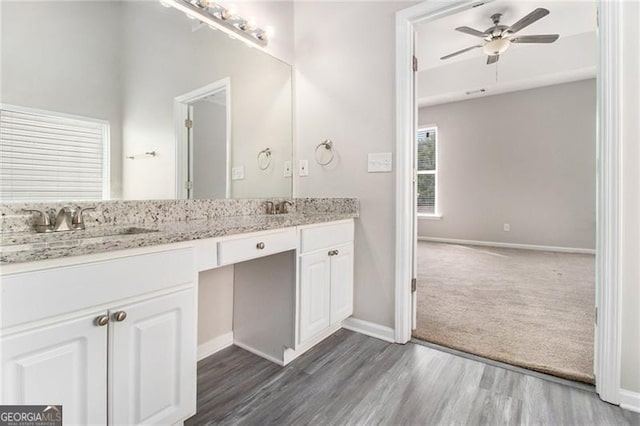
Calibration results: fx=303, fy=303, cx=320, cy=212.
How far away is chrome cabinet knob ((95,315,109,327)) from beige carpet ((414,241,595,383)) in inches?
69.8

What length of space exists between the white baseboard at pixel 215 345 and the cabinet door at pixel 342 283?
679 mm

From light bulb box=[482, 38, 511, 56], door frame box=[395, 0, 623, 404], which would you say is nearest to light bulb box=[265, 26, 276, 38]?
door frame box=[395, 0, 623, 404]

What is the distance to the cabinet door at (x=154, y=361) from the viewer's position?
946 mm

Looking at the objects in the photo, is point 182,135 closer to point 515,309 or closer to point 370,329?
point 370,329

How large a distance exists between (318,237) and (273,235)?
0.36 m

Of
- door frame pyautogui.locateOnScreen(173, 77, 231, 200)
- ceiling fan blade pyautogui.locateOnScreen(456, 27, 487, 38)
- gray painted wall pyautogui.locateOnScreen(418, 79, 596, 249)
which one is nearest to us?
door frame pyautogui.locateOnScreen(173, 77, 231, 200)

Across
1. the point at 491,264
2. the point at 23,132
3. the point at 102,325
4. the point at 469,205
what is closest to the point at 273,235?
the point at 102,325

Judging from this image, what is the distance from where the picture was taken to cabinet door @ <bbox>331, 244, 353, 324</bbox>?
1928 millimetres

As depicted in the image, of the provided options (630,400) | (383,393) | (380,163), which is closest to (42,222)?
(383,393)

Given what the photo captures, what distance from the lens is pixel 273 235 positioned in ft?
4.96

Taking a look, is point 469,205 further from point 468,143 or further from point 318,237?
point 318,237

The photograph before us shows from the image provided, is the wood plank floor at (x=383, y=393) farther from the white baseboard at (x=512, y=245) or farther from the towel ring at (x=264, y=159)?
the white baseboard at (x=512, y=245)

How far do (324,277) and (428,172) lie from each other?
15.9 ft

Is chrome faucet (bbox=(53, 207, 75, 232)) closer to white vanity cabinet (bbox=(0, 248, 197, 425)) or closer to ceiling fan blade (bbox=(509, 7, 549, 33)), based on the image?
white vanity cabinet (bbox=(0, 248, 197, 425))
